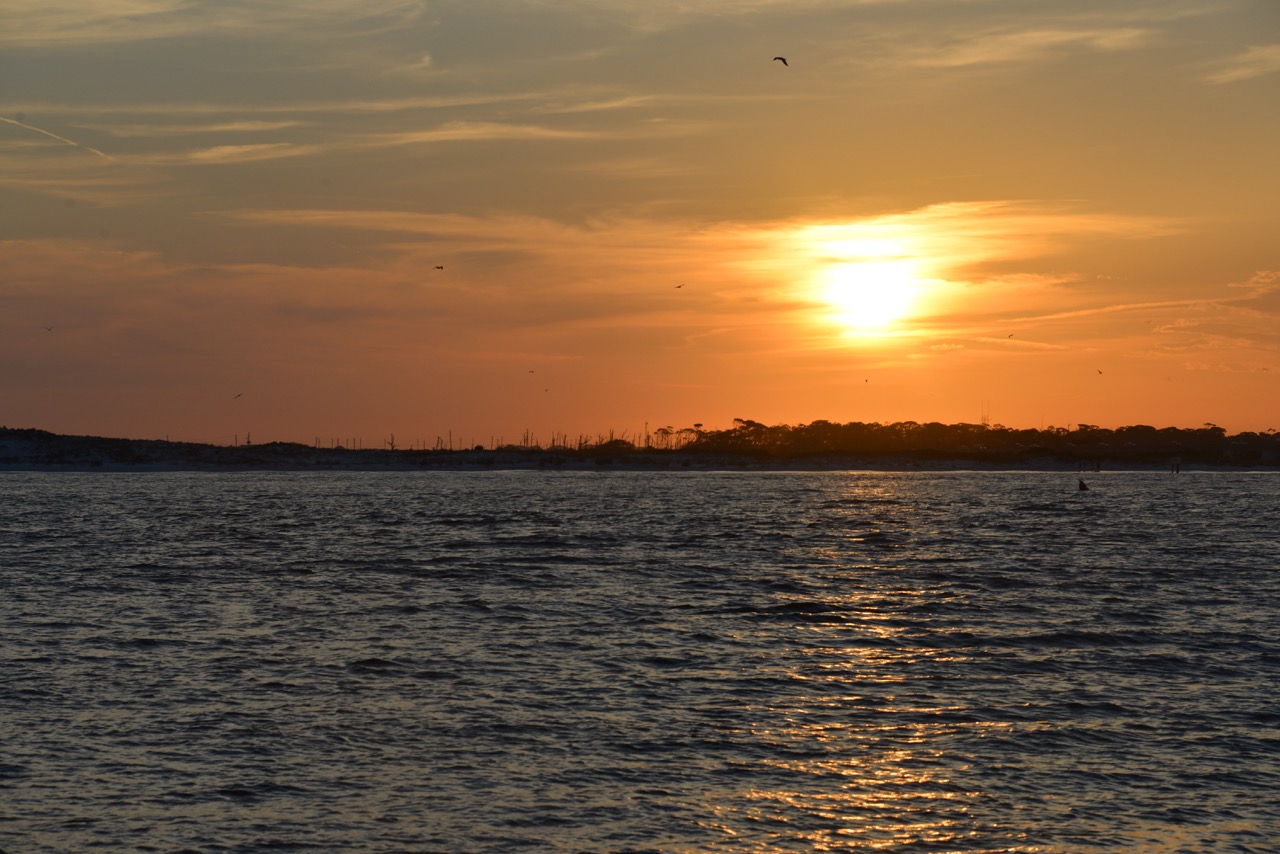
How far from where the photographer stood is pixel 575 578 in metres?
66.1

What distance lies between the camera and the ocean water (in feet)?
75.2

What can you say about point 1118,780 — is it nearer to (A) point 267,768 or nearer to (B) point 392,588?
(A) point 267,768

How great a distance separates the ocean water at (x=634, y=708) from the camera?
22906mm

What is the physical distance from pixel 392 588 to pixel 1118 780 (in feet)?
135

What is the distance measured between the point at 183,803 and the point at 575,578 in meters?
42.7

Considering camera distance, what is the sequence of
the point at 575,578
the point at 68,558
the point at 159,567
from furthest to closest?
the point at 68,558 → the point at 159,567 → the point at 575,578

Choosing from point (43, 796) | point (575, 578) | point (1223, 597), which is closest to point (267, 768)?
point (43, 796)

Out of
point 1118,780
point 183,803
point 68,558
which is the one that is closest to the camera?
point 183,803

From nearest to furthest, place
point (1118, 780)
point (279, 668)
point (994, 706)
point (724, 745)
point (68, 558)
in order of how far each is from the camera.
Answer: point (1118, 780), point (724, 745), point (994, 706), point (279, 668), point (68, 558)

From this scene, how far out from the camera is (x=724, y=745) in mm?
28406

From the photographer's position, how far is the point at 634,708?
32031 mm

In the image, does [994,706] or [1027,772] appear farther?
[994,706]

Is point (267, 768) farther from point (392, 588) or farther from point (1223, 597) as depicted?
point (1223, 597)

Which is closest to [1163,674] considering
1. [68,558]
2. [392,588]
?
[392,588]
